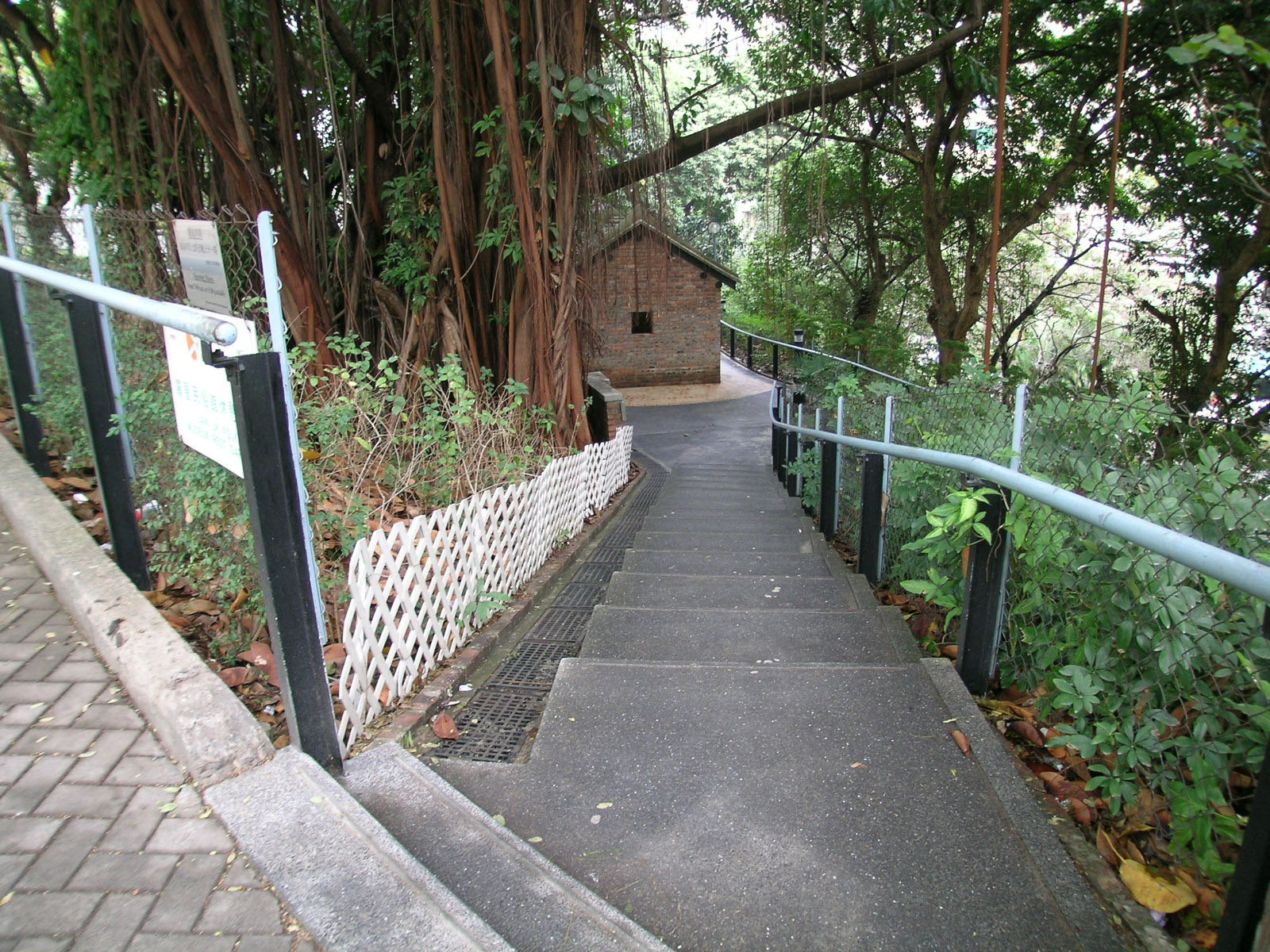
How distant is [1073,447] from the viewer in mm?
2576

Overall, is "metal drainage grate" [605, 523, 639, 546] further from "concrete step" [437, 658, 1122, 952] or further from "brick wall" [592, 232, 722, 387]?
"brick wall" [592, 232, 722, 387]

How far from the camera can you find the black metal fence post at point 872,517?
413 centimetres

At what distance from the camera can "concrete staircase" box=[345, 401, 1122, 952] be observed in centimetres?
167

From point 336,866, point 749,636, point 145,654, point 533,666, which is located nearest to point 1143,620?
point 749,636

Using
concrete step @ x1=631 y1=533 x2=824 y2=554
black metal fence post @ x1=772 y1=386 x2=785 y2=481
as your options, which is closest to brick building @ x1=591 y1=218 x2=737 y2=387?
black metal fence post @ x1=772 y1=386 x2=785 y2=481

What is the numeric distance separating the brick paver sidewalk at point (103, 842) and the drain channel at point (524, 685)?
761mm

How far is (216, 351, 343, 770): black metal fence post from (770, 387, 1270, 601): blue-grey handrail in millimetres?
1943

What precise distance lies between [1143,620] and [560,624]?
2.55m

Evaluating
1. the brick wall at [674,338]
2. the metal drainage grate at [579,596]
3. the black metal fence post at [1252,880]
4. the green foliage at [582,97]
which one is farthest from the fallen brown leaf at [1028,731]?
the brick wall at [674,338]

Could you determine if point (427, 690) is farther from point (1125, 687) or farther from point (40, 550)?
point (1125, 687)

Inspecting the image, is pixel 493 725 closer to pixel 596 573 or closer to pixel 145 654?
pixel 145 654

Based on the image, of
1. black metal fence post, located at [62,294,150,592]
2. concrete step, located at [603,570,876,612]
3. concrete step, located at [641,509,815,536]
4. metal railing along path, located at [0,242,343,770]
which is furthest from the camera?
concrete step, located at [641,509,815,536]

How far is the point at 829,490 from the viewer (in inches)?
221

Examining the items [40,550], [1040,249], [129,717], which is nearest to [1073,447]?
[129,717]
